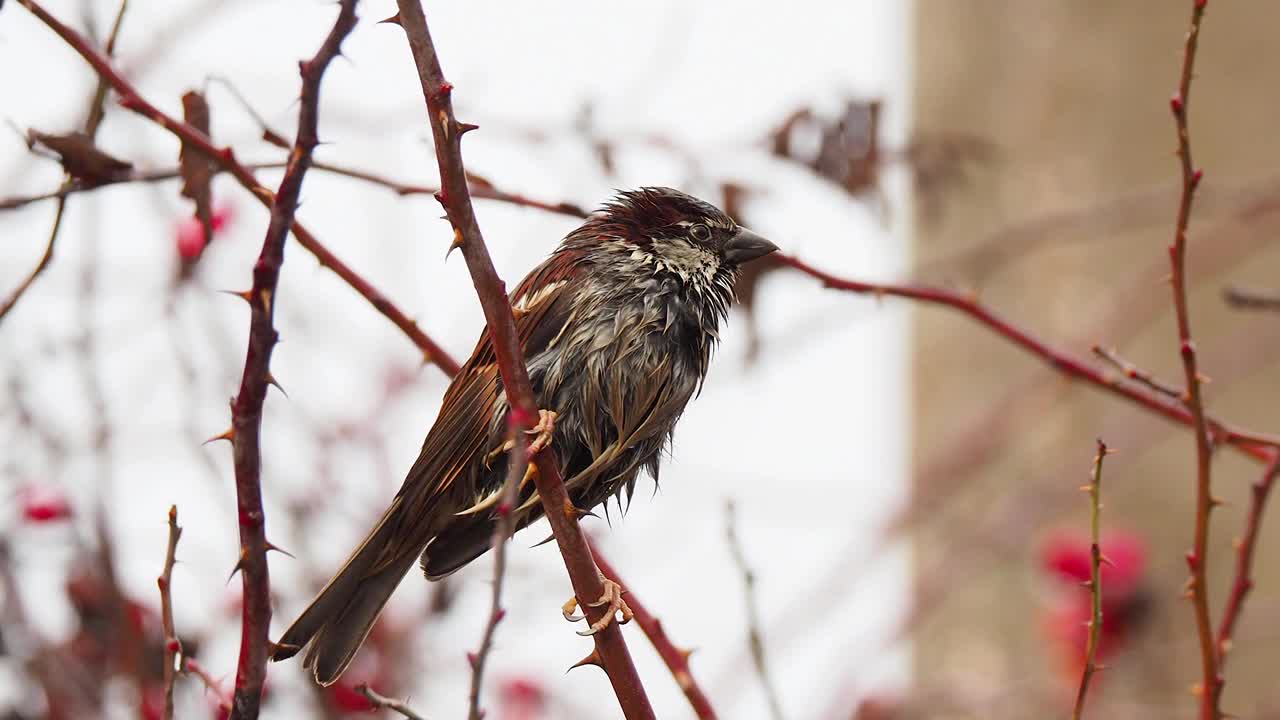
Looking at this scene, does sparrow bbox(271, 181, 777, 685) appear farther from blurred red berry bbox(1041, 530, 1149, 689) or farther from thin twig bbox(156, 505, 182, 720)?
blurred red berry bbox(1041, 530, 1149, 689)

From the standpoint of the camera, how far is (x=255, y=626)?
1663 mm

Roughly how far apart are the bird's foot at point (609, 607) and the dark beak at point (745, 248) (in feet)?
2.58

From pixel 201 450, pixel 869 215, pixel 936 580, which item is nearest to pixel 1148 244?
pixel 936 580

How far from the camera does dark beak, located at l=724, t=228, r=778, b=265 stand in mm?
2836

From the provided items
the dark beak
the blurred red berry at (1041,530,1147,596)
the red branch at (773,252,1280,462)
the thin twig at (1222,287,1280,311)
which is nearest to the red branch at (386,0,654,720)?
the red branch at (773,252,1280,462)

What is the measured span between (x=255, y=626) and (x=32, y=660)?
1.13 m

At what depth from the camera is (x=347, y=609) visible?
8.53 feet

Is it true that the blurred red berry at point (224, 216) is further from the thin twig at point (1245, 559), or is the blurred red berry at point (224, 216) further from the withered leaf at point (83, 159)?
the thin twig at point (1245, 559)

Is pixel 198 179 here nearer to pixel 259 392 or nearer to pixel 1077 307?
pixel 259 392

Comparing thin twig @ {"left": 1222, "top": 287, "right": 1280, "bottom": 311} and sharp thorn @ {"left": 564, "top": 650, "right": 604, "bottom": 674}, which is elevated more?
thin twig @ {"left": 1222, "top": 287, "right": 1280, "bottom": 311}

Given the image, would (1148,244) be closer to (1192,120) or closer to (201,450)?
(1192,120)

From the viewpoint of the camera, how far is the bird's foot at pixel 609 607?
1.93m

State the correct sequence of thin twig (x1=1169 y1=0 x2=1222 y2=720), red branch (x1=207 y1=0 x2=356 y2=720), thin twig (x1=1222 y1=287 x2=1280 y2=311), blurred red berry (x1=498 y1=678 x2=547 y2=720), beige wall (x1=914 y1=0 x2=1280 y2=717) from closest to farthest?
red branch (x1=207 y1=0 x2=356 y2=720) < thin twig (x1=1169 y1=0 x2=1222 y2=720) < thin twig (x1=1222 y1=287 x2=1280 y2=311) < blurred red berry (x1=498 y1=678 x2=547 y2=720) < beige wall (x1=914 y1=0 x2=1280 y2=717)

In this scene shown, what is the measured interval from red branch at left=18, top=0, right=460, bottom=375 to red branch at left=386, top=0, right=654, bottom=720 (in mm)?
300
